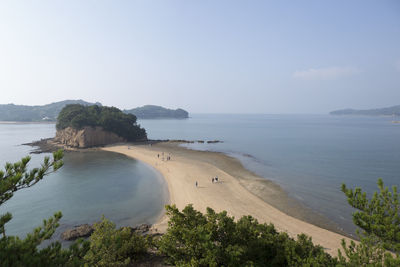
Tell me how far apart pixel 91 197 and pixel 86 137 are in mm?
44863

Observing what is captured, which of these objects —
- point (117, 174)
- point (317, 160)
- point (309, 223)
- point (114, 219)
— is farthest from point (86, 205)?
point (317, 160)

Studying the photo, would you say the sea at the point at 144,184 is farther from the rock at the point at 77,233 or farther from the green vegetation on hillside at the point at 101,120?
the green vegetation on hillside at the point at 101,120

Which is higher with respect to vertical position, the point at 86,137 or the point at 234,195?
the point at 86,137

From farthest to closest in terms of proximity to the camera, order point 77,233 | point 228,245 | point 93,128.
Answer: point 93,128 → point 77,233 → point 228,245

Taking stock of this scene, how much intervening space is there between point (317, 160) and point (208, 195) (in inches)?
1356

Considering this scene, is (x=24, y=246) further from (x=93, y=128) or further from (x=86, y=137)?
(x=93, y=128)

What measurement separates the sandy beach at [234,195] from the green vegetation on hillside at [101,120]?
33023 mm

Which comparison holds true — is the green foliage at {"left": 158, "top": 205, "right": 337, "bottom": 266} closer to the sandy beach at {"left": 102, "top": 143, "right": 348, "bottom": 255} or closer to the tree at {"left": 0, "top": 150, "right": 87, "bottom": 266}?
the tree at {"left": 0, "top": 150, "right": 87, "bottom": 266}

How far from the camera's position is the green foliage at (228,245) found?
379 inches

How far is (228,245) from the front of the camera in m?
10.5

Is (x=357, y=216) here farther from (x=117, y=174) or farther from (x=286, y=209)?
(x=117, y=174)

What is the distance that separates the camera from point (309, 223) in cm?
2253

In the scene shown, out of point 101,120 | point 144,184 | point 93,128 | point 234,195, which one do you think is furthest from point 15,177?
point 101,120

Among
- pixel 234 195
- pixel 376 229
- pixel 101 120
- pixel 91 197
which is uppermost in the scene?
pixel 101 120
